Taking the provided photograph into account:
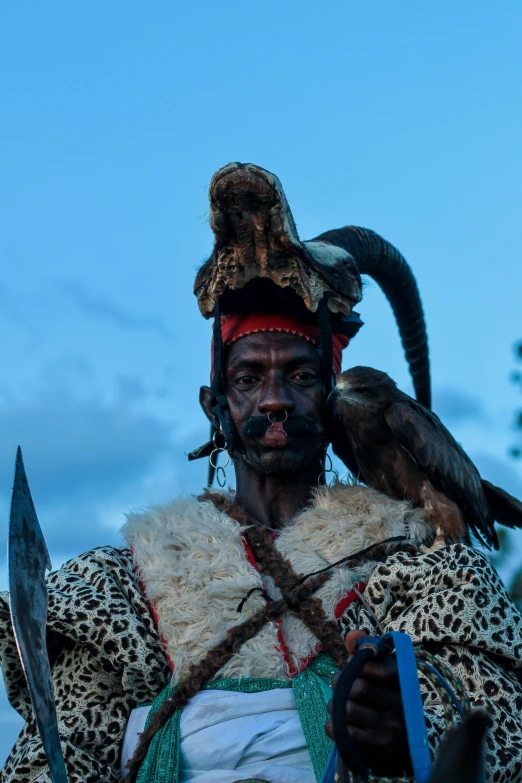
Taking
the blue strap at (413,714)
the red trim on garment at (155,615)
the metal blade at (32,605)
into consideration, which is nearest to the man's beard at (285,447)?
the red trim on garment at (155,615)

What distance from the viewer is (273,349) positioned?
5.11m

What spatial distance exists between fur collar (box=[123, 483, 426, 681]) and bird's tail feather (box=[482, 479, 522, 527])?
2.47 ft

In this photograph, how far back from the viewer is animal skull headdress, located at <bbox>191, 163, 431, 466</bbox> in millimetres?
4840

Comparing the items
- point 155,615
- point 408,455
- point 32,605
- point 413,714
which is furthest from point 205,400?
point 413,714

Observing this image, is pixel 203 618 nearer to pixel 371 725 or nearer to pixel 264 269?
pixel 371 725

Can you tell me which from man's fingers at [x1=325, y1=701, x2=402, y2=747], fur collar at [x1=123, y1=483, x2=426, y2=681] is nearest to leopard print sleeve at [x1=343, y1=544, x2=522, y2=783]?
fur collar at [x1=123, y1=483, x2=426, y2=681]

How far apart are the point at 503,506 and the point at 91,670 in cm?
225

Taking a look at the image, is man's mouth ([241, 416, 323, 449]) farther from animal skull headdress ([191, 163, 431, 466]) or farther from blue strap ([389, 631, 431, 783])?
blue strap ([389, 631, 431, 783])

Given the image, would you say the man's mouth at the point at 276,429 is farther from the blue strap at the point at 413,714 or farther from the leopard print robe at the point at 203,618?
the blue strap at the point at 413,714

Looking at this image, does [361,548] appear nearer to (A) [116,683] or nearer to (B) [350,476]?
(B) [350,476]

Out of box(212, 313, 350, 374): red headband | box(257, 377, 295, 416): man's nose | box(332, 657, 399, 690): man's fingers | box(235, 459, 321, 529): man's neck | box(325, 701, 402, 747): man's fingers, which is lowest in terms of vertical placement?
box(325, 701, 402, 747): man's fingers

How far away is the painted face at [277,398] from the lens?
196 inches

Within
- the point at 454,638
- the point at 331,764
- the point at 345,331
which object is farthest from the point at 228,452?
the point at 331,764

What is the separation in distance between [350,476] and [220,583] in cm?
108
